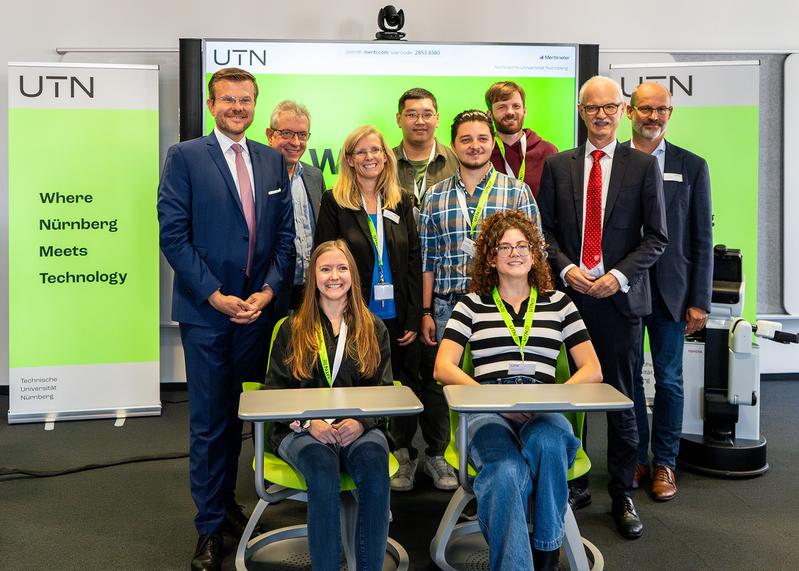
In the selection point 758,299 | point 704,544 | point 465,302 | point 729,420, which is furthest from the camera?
point 758,299

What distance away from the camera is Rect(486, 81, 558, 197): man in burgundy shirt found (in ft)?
11.8

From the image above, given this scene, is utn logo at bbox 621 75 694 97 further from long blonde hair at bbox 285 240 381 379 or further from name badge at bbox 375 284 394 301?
long blonde hair at bbox 285 240 381 379

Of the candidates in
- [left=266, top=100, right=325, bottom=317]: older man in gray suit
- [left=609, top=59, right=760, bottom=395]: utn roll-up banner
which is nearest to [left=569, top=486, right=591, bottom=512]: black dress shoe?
[left=266, top=100, right=325, bottom=317]: older man in gray suit

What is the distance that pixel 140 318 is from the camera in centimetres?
484

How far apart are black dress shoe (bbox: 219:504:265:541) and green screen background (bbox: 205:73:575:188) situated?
2.47m

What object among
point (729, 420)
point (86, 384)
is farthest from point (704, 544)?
point (86, 384)

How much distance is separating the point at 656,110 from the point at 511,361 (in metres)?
1.46

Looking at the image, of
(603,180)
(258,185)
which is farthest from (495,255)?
(258,185)

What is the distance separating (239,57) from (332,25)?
2.84 ft

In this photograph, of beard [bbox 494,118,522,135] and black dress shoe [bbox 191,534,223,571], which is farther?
beard [bbox 494,118,522,135]

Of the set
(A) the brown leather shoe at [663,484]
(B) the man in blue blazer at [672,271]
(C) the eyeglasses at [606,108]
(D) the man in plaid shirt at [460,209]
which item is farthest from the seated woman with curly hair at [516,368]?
(A) the brown leather shoe at [663,484]

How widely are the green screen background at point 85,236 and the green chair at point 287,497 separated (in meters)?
2.41

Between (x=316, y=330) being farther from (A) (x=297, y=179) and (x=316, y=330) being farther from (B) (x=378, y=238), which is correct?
(A) (x=297, y=179)

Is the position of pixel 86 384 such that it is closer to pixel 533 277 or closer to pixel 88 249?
pixel 88 249
